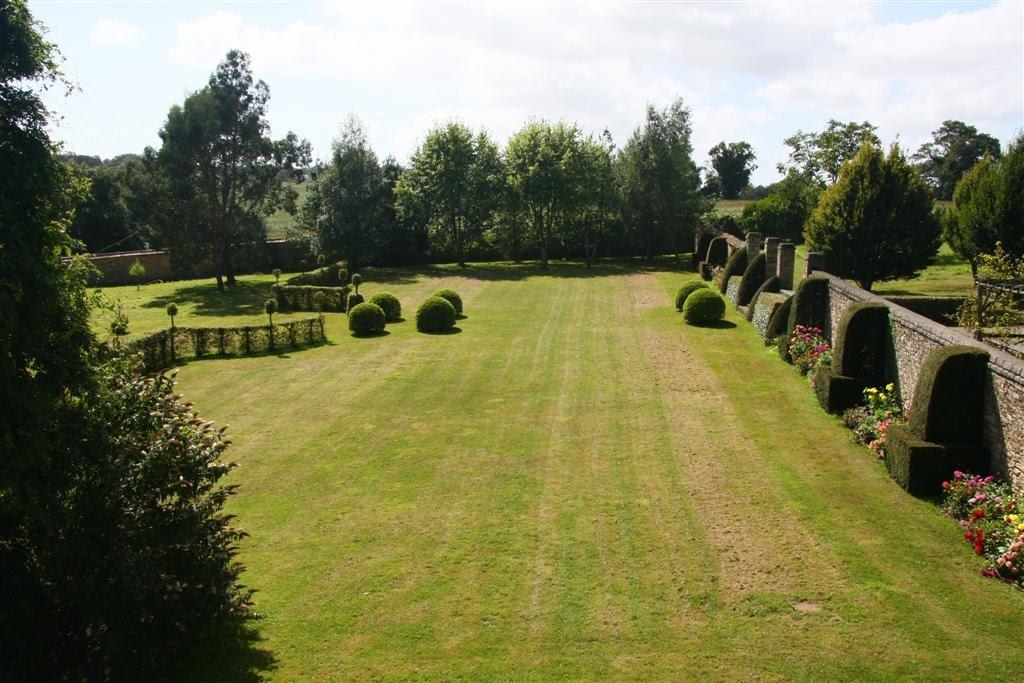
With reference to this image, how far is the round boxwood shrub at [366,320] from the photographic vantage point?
30094 mm

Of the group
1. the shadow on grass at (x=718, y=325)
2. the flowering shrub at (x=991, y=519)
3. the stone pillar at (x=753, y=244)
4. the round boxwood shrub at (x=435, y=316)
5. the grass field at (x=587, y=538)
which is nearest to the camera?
the grass field at (x=587, y=538)

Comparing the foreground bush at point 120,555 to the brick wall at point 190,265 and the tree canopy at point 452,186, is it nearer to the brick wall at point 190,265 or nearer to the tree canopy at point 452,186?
the brick wall at point 190,265

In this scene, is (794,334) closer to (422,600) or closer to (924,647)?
(924,647)

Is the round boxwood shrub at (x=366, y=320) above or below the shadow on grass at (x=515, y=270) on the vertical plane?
below

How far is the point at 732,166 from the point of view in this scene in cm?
10056

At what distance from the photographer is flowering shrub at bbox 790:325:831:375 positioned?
20.8 m

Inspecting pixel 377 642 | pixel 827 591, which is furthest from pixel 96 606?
pixel 827 591

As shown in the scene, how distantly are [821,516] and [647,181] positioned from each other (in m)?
39.7

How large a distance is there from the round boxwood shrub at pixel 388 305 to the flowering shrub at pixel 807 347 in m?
17.6

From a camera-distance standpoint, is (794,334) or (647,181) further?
(647,181)

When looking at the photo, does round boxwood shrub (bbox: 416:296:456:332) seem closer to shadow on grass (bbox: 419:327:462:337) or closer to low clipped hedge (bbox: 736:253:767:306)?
shadow on grass (bbox: 419:327:462:337)

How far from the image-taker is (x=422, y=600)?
10.2 meters

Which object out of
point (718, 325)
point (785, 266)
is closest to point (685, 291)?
point (718, 325)

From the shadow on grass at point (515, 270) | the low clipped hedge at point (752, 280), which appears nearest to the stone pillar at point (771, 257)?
the low clipped hedge at point (752, 280)
